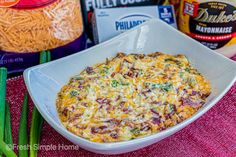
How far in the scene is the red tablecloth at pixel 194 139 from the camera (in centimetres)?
100

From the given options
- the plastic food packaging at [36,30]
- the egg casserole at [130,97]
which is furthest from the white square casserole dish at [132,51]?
the plastic food packaging at [36,30]

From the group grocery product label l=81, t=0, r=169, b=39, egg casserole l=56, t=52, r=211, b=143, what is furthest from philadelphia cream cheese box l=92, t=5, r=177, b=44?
egg casserole l=56, t=52, r=211, b=143

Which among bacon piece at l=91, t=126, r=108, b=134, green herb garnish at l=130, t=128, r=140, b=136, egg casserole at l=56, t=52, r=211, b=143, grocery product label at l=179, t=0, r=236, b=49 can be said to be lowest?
green herb garnish at l=130, t=128, r=140, b=136

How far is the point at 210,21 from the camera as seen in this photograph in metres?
1.22

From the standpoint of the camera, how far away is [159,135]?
88 centimetres

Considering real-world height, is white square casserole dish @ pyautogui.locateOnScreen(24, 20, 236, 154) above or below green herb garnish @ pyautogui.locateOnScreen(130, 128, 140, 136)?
above

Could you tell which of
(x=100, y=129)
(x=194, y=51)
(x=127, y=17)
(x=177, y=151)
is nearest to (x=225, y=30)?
(x=194, y=51)

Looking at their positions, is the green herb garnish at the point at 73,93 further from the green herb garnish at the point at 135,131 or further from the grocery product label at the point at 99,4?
the grocery product label at the point at 99,4

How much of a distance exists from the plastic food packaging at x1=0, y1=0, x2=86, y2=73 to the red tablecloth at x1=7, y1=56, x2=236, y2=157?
0.49ft

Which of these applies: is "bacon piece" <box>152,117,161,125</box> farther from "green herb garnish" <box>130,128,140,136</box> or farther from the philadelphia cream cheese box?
the philadelphia cream cheese box

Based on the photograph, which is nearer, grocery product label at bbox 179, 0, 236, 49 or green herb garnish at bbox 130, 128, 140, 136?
green herb garnish at bbox 130, 128, 140, 136

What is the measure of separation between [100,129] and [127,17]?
0.49 meters

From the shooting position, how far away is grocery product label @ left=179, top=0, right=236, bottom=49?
120 cm

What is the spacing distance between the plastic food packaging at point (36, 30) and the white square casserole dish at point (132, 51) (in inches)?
5.2
